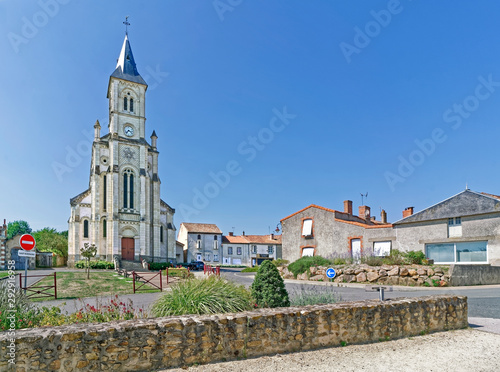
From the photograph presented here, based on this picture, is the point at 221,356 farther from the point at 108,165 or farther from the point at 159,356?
the point at 108,165

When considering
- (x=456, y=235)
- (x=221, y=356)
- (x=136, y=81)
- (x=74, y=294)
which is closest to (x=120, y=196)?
(x=136, y=81)

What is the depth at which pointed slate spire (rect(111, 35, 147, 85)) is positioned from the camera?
119 feet

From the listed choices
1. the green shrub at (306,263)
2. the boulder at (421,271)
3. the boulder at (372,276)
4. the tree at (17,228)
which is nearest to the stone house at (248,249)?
the green shrub at (306,263)

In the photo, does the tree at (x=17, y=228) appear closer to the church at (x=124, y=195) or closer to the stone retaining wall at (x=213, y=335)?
the church at (x=124, y=195)

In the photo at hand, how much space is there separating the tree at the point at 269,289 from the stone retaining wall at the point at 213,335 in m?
1.11

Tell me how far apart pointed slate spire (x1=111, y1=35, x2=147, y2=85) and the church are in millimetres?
120

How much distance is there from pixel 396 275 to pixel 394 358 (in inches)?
471

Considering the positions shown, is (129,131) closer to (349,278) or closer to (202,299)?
(349,278)

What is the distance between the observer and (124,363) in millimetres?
4387

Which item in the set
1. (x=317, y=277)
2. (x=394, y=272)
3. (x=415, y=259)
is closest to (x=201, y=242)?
(x=317, y=277)

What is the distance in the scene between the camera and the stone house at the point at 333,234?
873 inches

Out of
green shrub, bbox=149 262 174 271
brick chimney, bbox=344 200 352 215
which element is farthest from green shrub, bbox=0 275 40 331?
green shrub, bbox=149 262 174 271

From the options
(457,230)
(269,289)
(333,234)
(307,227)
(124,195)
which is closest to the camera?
(269,289)

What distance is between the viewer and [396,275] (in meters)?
16.1
